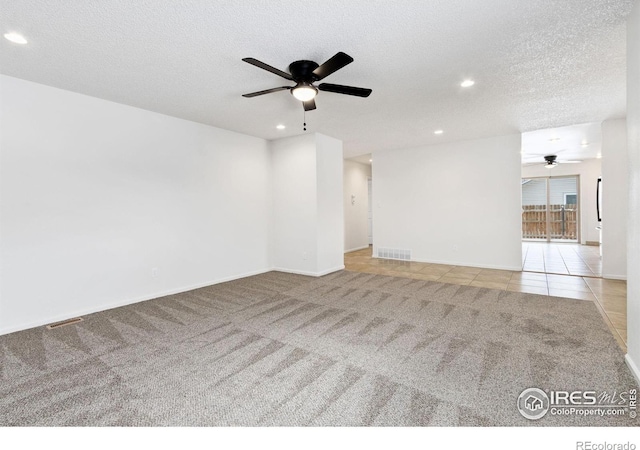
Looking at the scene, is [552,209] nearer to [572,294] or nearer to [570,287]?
[570,287]

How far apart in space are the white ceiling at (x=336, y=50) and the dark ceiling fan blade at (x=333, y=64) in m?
0.19

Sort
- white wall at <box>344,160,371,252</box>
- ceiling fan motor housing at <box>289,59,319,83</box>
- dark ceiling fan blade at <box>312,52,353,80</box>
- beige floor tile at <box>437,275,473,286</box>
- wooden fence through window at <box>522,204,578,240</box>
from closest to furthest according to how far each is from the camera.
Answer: dark ceiling fan blade at <box>312,52,353,80</box> < ceiling fan motor housing at <box>289,59,319,83</box> < beige floor tile at <box>437,275,473,286</box> < white wall at <box>344,160,371,252</box> < wooden fence through window at <box>522,204,578,240</box>

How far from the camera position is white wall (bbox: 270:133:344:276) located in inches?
217

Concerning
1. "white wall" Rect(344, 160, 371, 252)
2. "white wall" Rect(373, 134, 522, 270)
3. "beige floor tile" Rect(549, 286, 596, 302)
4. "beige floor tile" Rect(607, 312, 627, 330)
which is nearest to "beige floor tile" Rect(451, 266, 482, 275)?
"white wall" Rect(373, 134, 522, 270)

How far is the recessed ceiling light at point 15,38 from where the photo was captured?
2.36 meters

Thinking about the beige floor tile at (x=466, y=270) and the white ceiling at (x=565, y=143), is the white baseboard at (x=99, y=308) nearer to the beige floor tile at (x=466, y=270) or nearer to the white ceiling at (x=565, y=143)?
the beige floor tile at (x=466, y=270)

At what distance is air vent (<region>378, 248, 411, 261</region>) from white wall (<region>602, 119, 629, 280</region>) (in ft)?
11.3

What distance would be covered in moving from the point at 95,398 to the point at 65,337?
1.48 meters

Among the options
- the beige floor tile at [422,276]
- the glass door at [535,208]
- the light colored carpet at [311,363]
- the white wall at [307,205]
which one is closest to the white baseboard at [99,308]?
the light colored carpet at [311,363]

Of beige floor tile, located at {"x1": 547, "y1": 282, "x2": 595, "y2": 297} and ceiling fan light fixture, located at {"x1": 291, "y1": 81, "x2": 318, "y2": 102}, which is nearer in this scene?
ceiling fan light fixture, located at {"x1": 291, "y1": 81, "x2": 318, "y2": 102}
